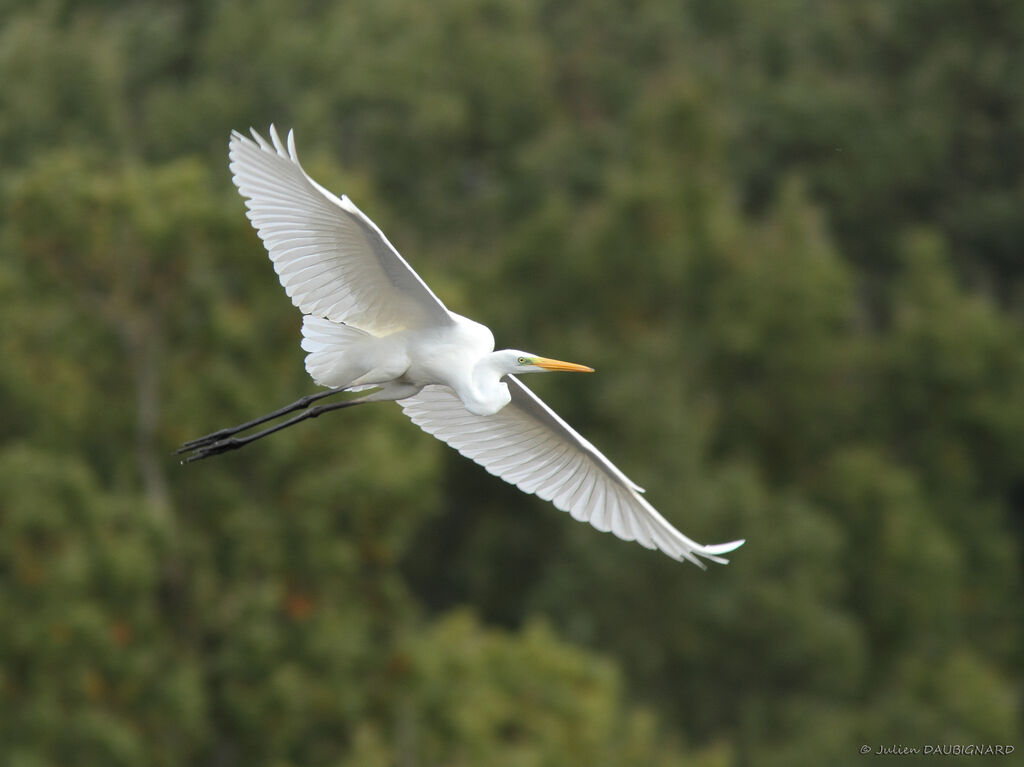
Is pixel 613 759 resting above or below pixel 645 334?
below

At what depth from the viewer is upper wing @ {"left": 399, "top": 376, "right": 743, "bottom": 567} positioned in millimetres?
9633

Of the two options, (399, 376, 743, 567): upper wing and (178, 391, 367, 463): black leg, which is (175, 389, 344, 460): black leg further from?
(399, 376, 743, 567): upper wing

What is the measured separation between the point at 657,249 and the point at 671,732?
26.0 feet

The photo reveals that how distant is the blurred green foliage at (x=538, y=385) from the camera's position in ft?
69.7

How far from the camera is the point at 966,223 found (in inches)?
1432

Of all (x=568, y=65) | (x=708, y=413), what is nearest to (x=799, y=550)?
(x=708, y=413)

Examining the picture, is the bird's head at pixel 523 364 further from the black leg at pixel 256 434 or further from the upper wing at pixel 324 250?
the black leg at pixel 256 434

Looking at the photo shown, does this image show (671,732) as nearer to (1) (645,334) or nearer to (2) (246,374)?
(1) (645,334)

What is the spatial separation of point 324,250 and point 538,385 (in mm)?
20731

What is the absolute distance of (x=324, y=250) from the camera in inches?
345

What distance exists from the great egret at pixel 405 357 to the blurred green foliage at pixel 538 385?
36.2 ft

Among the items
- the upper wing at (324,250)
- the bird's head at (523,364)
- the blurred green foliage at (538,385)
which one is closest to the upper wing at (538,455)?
the bird's head at (523,364)

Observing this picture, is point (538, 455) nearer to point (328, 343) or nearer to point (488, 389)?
point (488, 389)

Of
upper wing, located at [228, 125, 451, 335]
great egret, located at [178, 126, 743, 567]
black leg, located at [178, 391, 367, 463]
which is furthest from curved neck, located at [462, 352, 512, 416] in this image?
black leg, located at [178, 391, 367, 463]
